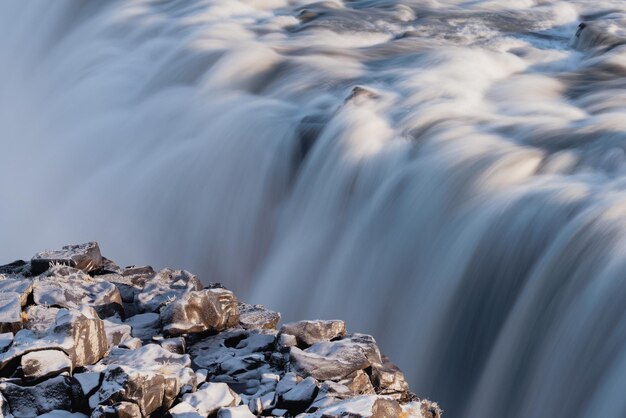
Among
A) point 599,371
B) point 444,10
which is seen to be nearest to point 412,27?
point 444,10

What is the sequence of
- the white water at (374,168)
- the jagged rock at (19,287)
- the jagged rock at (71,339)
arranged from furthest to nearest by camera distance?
→ 1. the white water at (374,168)
2. the jagged rock at (19,287)
3. the jagged rock at (71,339)

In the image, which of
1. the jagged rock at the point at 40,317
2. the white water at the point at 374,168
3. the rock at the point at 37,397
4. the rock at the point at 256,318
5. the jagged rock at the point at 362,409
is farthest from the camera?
the white water at the point at 374,168

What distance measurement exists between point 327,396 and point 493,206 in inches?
138

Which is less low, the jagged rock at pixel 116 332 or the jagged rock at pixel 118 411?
the jagged rock at pixel 118 411

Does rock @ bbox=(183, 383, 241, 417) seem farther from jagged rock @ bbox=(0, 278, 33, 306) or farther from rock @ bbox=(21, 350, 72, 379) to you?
jagged rock @ bbox=(0, 278, 33, 306)

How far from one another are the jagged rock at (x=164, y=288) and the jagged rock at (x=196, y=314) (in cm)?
10

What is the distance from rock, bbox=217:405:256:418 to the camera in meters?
3.40

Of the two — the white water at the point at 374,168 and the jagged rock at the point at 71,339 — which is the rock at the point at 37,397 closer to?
the jagged rock at the point at 71,339

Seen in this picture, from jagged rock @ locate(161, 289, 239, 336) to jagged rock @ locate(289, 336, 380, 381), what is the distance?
0.51 metres

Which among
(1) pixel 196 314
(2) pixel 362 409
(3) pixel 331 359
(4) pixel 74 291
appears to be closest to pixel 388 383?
(3) pixel 331 359

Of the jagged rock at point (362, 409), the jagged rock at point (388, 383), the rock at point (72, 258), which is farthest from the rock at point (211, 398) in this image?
the rock at point (72, 258)

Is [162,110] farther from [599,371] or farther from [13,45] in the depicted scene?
[599,371]

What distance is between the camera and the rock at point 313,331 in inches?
161

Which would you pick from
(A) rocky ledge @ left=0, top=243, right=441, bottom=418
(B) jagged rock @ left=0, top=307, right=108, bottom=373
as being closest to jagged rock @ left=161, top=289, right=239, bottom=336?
(A) rocky ledge @ left=0, top=243, right=441, bottom=418
